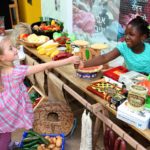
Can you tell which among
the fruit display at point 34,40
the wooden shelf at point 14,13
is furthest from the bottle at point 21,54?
the wooden shelf at point 14,13

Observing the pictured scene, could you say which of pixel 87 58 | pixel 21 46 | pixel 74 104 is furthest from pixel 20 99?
pixel 21 46

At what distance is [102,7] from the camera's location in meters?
2.55

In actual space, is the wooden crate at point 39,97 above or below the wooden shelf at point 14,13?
below

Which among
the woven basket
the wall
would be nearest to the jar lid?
the woven basket

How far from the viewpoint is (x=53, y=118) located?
2.37 metres

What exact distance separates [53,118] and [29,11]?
2.99 metres

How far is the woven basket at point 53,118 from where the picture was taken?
2.25 meters

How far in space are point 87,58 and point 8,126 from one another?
844 mm

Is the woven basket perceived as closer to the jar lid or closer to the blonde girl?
the blonde girl

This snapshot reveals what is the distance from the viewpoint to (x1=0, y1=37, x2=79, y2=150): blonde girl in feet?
5.26

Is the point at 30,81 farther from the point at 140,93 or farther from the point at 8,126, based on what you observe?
the point at 140,93

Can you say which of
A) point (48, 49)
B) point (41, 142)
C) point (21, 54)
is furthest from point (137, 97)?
point (21, 54)

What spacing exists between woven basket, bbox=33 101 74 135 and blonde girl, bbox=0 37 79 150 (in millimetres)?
409

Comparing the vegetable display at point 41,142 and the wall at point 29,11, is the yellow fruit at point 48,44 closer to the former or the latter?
the vegetable display at point 41,142
